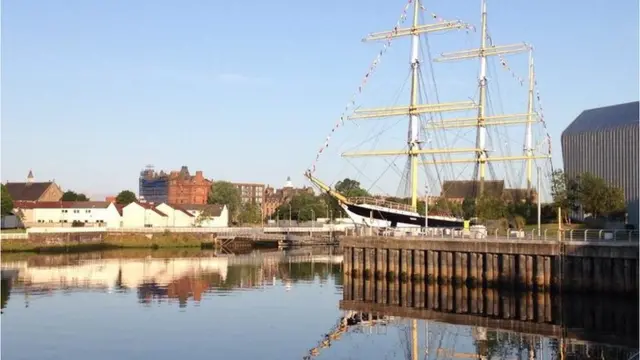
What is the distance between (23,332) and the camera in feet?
117

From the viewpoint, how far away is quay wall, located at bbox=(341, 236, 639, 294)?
43719mm

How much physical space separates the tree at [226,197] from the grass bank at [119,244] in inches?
2278

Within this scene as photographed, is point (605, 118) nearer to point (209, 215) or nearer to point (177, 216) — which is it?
point (209, 215)

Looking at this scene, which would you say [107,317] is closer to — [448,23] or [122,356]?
[122,356]

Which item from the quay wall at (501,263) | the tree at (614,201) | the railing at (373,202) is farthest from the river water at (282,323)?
the tree at (614,201)

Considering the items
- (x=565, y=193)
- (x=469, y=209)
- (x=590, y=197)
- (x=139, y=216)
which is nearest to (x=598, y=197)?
(x=590, y=197)

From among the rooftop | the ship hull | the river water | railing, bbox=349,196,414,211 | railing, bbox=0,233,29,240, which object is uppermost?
the rooftop

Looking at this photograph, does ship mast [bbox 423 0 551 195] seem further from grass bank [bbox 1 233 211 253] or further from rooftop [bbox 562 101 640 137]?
grass bank [bbox 1 233 211 253]

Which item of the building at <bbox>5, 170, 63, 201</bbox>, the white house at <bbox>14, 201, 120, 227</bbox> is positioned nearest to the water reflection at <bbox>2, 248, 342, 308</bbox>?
the white house at <bbox>14, 201, 120, 227</bbox>

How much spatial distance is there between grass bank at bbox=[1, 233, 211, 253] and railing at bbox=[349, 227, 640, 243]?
164ft

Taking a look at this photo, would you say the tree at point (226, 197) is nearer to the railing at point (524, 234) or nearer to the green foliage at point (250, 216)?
the green foliage at point (250, 216)

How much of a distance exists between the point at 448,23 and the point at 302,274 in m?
27.6

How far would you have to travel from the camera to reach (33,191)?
491ft

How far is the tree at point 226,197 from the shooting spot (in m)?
175
